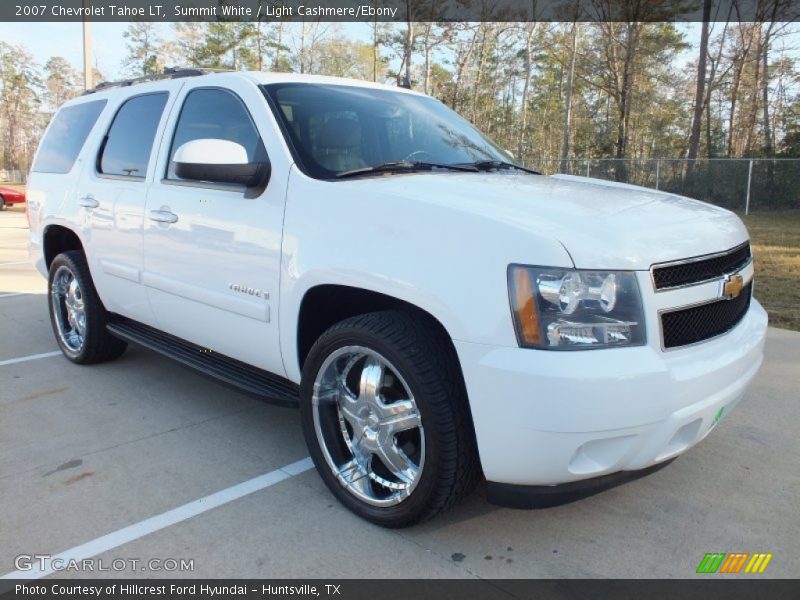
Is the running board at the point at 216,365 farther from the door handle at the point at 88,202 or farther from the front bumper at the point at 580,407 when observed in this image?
the front bumper at the point at 580,407

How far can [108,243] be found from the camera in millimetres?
4262

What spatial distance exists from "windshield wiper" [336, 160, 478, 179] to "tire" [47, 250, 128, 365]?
8.62 feet

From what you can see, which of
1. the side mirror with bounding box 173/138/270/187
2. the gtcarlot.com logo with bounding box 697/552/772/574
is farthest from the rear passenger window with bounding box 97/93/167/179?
the gtcarlot.com logo with bounding box 697/552/772/574

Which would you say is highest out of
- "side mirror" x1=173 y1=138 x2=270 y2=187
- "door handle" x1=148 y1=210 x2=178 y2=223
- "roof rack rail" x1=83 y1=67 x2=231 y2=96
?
"roof rack rail" x1=83 y1=67 x2=231 y2=96

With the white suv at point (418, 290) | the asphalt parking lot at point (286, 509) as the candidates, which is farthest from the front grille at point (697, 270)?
the asphalt parking lot at point (286, 509)

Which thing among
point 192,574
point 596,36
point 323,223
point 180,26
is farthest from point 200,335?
point 180,26

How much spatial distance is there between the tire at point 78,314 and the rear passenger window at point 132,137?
0.81 metres

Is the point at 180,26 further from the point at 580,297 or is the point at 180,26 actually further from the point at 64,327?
the point at 580,297

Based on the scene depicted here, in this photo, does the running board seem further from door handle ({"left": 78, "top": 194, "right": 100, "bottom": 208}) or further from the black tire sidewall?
door handle ({"left": 78, "top": 194, "right": 100, "bottom": 208})

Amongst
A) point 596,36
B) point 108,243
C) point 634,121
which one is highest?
point 596,36

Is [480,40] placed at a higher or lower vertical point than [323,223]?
higher

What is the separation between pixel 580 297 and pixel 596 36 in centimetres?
3948

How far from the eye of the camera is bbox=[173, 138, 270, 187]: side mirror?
3.03m

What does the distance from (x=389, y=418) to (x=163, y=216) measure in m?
1.88
